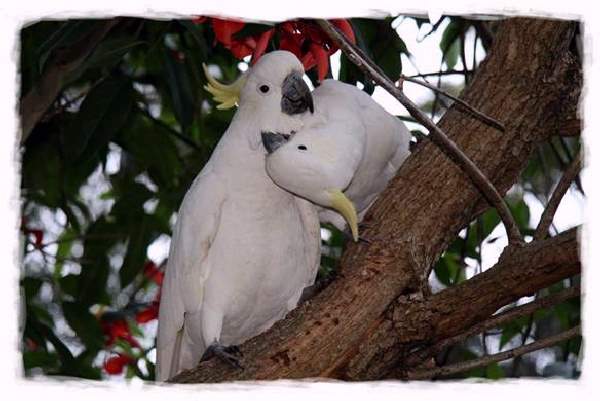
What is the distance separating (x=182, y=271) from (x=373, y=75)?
765 millimetres

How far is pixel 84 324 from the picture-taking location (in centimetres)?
282

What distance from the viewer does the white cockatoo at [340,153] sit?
1872mm

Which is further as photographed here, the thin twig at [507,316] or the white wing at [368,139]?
the white wing at [368,139]

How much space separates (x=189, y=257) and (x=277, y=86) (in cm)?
43

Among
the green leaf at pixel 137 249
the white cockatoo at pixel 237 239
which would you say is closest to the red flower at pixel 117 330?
the green leaf at pixel 137 249

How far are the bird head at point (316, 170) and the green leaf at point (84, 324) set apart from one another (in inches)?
43.0

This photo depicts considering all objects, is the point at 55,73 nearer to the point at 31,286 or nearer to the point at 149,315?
the point at 31,286

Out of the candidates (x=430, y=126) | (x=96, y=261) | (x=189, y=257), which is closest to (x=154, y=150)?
(x=96, y=261)

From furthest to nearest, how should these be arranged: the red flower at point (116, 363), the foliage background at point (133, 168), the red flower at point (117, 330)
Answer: the red flower at point (117, 330)
the red flower at point (116, 363)
the foliage background at point (133, 168)

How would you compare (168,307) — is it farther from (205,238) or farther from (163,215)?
(163,215)

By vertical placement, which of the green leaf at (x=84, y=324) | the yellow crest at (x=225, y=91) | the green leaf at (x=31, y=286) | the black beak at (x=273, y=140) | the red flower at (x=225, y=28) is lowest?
the green leaf at (x=84, y=324)

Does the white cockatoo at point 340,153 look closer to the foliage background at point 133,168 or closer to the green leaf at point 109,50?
the foliage background at point 133,168

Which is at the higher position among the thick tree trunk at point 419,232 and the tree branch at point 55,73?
the tree branch at point 55,73

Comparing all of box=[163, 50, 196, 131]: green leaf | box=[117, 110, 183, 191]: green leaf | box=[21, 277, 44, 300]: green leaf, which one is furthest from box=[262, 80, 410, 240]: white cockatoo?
box=[21, 277, 44, 300]: green leaf
